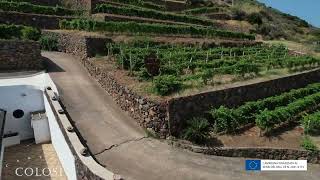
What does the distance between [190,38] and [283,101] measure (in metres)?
12.9

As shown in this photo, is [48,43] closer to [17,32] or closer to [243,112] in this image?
[17,32]

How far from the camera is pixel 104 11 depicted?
34.9 m

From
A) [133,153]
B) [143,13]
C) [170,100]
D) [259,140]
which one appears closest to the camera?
[133,153]

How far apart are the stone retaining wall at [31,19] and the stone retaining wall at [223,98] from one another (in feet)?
59.3

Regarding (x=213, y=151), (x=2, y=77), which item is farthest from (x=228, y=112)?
(x=2, y=77)

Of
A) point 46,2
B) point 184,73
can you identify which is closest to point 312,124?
point 184,73

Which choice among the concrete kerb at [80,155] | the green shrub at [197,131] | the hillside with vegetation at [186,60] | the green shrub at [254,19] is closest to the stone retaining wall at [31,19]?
the hillside with vegetation at [186,60]

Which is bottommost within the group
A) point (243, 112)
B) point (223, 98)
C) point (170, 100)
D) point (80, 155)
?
point (80, 155)

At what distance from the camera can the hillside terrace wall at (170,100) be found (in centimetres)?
1653

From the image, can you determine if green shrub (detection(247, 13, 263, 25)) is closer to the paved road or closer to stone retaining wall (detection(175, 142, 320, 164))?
the paved road

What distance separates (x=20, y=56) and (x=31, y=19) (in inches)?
367

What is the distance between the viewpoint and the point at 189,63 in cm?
2347

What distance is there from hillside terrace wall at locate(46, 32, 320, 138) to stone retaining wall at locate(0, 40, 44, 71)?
3.09 m

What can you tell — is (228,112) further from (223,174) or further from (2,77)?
→ (2,77)
